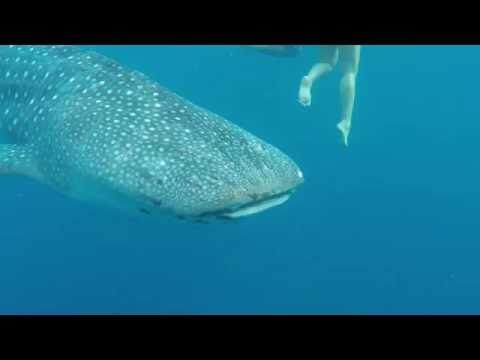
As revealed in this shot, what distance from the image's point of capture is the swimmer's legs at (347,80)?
9852mm

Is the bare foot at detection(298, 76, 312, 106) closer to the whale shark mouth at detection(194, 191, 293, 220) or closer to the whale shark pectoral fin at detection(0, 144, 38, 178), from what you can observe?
the whale shark mouth at detection(194, 191, 293, 220)

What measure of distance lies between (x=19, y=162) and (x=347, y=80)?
604cm

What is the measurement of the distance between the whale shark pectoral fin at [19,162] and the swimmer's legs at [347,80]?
18.2 ft

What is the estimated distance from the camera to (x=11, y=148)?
6.52 metres

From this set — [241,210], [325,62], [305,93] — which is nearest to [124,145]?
[241,210]

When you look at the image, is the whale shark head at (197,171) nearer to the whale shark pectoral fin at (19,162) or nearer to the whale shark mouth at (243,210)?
the whale shark mouth at (243,210)

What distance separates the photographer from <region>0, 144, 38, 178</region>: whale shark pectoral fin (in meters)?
6.25

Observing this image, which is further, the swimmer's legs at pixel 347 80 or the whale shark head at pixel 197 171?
the swimmer's legs at pixel 347 80

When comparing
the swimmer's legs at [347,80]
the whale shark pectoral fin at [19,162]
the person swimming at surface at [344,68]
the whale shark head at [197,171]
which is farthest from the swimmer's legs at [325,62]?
the whale shark pectoral fin at [19,162]

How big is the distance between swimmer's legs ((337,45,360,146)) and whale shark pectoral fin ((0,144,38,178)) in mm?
5555
